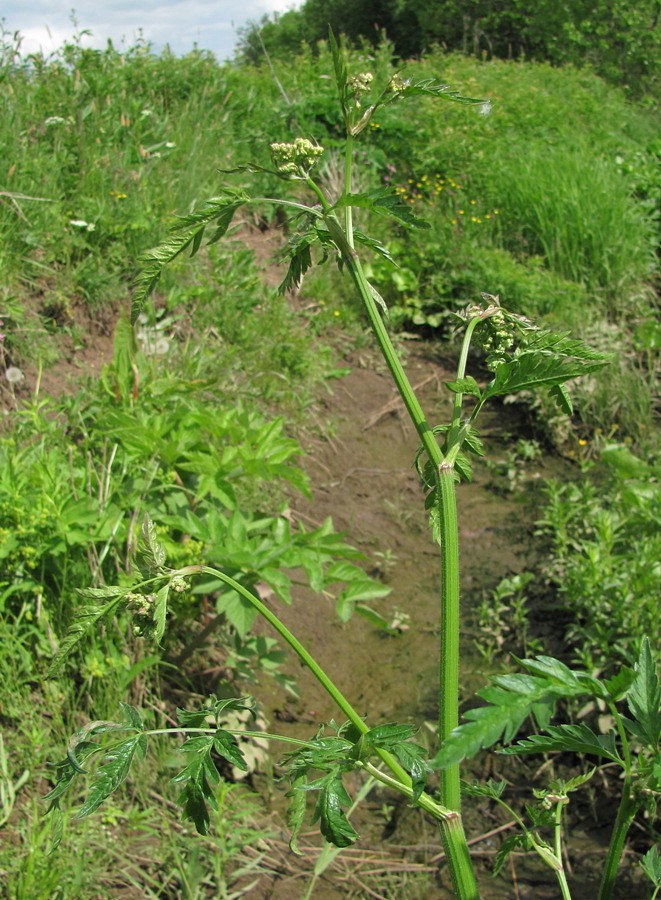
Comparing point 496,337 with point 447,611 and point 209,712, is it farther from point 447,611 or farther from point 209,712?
point 209,712

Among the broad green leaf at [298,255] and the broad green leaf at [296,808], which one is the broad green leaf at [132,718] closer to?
the broad green leaf at [296,808]

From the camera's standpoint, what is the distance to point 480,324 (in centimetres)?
104

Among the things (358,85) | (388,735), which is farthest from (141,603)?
(358,85)

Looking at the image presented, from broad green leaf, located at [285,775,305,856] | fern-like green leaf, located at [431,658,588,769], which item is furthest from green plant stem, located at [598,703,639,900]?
broad green leaf, located at [285,775,305,856]

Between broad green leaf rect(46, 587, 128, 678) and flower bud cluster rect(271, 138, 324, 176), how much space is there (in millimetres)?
519

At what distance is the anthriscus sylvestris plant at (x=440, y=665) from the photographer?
2.65ft

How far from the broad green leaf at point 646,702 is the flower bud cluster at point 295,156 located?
651 millimetres

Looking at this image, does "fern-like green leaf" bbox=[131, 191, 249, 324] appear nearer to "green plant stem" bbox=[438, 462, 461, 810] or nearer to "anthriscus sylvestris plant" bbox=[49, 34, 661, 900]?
"anthriscus sylvestris plant" bbox=[49, 34, 661, 900]

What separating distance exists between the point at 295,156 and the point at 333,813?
0.75m

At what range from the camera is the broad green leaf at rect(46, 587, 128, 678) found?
889 mm

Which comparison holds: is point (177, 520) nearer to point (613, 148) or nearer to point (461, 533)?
point (461, 533)

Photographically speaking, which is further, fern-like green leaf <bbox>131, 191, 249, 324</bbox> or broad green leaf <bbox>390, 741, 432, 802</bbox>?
fern-like green leaf <bbox>131, 191, 249, 324</bbox>

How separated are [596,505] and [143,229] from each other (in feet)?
9.37

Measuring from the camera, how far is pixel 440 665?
0.82 meters
